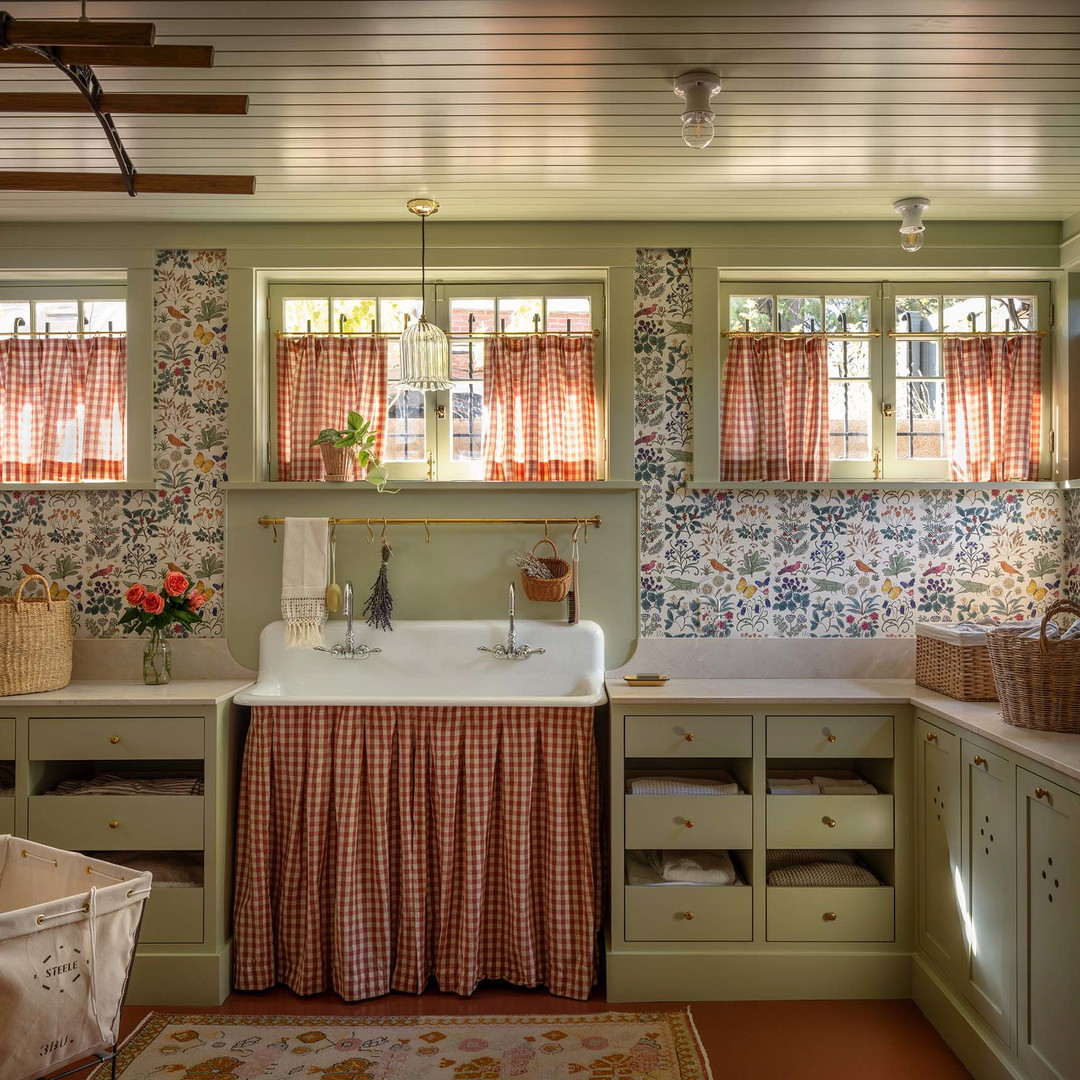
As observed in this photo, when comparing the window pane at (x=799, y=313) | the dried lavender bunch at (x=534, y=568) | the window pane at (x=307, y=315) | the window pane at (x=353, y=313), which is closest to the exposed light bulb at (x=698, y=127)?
the window pane at (x=799, y=313)

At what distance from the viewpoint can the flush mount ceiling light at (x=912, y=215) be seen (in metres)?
3.07

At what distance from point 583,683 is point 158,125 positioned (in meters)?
2.26

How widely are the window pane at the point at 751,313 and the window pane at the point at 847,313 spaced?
233 mm

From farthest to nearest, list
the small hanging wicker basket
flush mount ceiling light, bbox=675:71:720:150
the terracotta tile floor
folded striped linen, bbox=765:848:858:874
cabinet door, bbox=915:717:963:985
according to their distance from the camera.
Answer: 1. the small hanging wicker basket
2. folded striped linen, bbox=765:848:858:874
3. cabinet door, bbox=915:717:963:985
4. the terracotta tile floor
5. flush mount ceiling light, bbox=675:71:720:150

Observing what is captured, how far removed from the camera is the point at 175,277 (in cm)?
339

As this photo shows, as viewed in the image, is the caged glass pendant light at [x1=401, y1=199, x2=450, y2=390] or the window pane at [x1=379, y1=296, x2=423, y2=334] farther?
the window pane at [x1=379, y1=296, x2=423, y2=334]

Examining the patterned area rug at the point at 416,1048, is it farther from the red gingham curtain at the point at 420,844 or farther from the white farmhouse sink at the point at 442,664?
the white farmhouse sink at the point at 442,664

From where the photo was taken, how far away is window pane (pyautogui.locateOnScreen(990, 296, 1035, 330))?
347 centimetres

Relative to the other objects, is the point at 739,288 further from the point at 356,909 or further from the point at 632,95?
the point at 356,909

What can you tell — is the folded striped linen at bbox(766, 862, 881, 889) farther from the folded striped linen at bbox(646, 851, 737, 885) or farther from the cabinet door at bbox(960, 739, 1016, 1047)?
the cabinet door at bbox(960, 739, 1016, 1047)

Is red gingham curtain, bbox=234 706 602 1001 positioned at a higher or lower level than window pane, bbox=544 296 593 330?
lower

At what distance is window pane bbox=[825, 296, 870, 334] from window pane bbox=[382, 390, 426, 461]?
1.65 m

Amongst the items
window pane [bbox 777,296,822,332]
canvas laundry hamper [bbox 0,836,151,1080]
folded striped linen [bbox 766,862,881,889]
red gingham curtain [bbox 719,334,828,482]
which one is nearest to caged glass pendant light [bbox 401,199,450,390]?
red gingham curtain [bbox 719,334,828,482]

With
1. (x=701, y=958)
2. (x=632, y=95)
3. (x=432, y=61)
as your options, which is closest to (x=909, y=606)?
(x=701, y=958)
